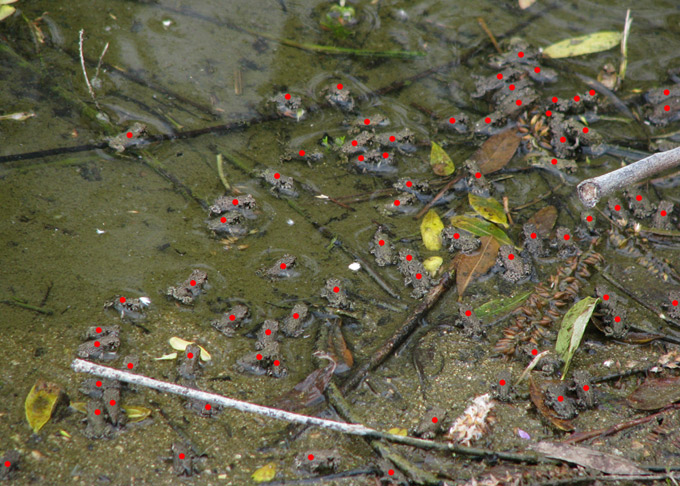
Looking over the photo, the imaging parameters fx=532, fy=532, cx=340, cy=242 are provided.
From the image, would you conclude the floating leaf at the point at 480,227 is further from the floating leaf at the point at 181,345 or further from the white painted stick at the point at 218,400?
the floating leaf at the point at 181,345

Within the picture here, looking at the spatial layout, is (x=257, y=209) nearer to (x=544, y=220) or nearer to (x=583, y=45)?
(x=544, y=220)

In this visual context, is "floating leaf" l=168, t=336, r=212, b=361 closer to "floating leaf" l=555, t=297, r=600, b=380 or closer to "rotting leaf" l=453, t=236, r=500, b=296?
"rotting leaf" l=453, t=236, r=500, b=296

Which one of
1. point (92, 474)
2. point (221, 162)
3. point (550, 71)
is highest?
point (550, 71)

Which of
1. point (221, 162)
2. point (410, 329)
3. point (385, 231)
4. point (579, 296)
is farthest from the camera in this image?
point (221, 162)

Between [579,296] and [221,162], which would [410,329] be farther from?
[221,162]

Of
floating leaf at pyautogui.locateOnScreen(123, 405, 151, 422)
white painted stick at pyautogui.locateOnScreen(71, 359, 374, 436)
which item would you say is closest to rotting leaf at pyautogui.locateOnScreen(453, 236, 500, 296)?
white painted stick at pyautogui.locateOnScreen(71, 359, 374, 436)

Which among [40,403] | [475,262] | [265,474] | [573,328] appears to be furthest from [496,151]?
[40,403]

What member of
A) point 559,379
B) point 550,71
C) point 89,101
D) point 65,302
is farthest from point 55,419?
point 550,71
